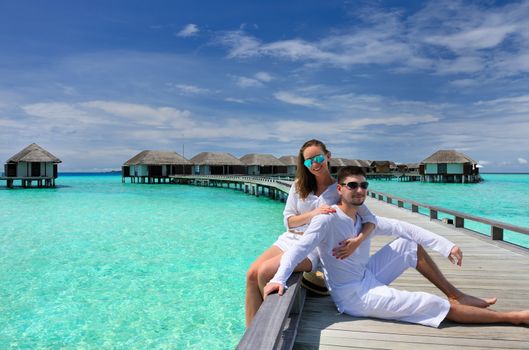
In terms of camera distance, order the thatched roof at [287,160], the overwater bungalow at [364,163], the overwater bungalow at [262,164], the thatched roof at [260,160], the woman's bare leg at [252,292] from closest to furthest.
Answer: the woman's bare leg at [252,292] → the thatched roof at [260,160] → the overwater bungalow at [262,164] → the thatched roof at [287,160] → the overwater bungalow at [364,163]

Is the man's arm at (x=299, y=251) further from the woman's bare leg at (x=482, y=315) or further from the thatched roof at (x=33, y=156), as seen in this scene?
the thatched roof at (x=33, y=156)

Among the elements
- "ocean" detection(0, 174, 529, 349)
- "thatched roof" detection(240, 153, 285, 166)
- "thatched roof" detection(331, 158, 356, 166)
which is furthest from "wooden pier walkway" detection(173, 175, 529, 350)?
"thatched roof" detection(331, 158, 356, 166)

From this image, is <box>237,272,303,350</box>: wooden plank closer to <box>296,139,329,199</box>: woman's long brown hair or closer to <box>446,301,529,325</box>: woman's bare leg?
<box>296,139,329,199</box>: woman's long brown hair

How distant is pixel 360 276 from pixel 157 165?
52584 mm

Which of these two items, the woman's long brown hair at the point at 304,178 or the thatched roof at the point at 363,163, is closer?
the woman's long brown hair at the point at 304,178

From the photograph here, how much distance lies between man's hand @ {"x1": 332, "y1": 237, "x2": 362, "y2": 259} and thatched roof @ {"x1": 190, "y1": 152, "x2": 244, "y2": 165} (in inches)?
2073

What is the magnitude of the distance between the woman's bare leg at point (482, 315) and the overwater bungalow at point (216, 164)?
52.8 m

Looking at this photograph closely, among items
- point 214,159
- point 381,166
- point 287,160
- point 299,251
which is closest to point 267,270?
point 299,251

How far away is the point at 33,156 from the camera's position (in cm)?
4131

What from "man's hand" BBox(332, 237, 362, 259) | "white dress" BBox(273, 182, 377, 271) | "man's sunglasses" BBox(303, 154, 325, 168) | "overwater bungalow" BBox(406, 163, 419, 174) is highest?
"overwater bungalow" BBox(406, 163, 419, 174)

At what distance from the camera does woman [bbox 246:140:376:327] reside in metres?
2.88

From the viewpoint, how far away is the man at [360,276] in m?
2.62

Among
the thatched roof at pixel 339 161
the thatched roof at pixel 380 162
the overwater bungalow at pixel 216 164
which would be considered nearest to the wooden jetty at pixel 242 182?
the overwater bungalow at pixel 216 164

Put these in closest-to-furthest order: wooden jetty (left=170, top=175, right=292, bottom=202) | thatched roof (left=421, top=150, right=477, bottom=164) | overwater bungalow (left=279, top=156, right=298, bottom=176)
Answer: wooden jetty (left=170, top=175, right=292, bottom=202) < thatched roof (left=421, top=150, right=477, bottom=164) < overwater bungalow (left=279, top=156, right=298, bottom=176)
